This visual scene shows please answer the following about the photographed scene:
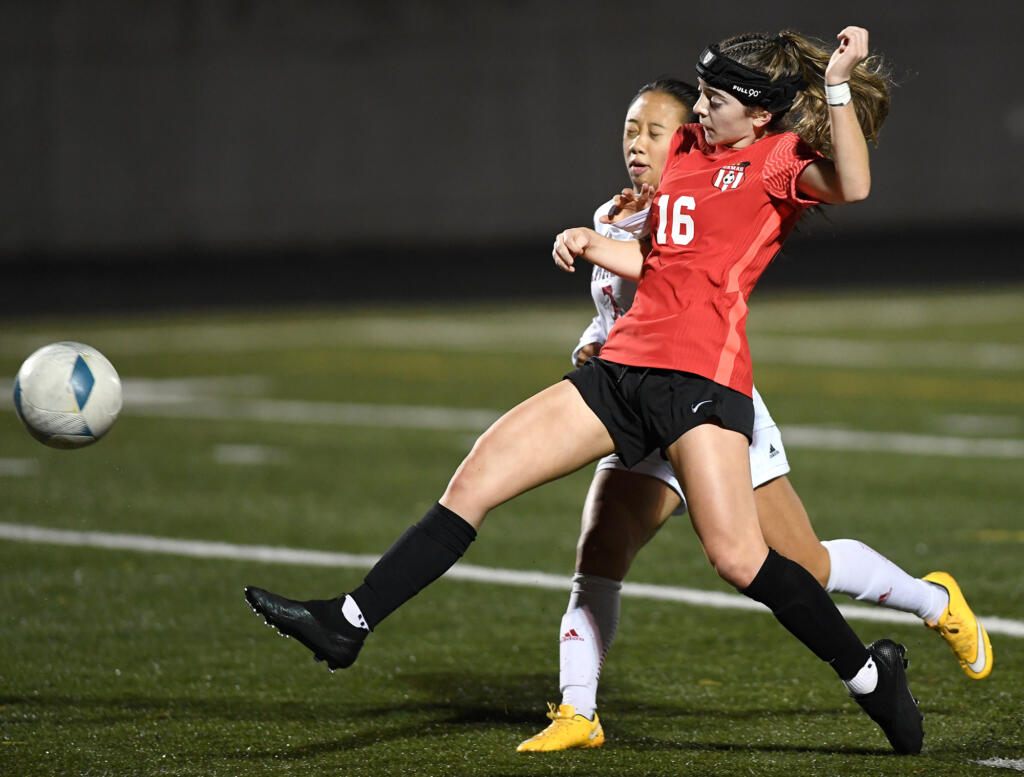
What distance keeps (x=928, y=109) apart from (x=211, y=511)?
91.9 ft

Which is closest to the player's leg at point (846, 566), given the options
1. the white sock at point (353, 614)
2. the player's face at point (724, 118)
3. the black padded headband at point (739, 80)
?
the player's face at point (724, 118)

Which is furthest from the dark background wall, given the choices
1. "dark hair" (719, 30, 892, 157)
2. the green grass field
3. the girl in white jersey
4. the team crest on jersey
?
the team crest on jersey

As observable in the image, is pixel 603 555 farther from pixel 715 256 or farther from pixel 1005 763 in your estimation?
pixel 1005 763

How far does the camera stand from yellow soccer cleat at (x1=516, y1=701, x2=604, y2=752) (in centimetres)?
534

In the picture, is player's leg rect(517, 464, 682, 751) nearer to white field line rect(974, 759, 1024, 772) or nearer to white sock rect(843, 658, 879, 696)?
white sock rect(843, 658, 879, 696)

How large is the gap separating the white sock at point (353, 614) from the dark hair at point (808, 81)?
1876 mm

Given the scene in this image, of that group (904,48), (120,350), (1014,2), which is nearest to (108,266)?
(120,350)

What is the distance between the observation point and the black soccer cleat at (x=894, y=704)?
5094 millimetres

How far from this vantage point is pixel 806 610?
495cm

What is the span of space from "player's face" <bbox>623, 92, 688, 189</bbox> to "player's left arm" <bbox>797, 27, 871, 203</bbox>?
2.83 feet

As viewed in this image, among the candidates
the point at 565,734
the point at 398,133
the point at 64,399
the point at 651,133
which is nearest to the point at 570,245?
the point at 651,133

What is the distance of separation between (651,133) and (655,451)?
1029mm

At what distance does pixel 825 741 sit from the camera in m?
5.45

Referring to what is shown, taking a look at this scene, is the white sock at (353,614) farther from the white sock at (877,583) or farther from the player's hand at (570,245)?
the white sock at (877,583)
